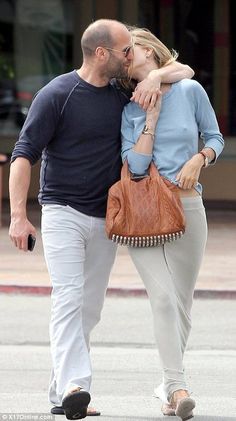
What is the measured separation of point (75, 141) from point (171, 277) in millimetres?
854

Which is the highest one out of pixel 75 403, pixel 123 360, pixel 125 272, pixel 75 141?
pixel 75 141

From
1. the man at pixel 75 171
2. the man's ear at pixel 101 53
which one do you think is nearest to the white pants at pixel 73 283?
the man at pixel 75 171

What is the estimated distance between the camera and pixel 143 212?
19.7 ft

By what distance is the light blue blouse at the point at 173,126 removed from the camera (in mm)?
6023

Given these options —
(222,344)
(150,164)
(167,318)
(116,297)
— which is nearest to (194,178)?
(150,164)

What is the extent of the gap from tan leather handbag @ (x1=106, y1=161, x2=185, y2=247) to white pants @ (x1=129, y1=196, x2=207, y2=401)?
0.10 meters

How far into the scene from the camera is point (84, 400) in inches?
225

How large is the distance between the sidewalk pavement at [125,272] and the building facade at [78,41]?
4439 millimetres

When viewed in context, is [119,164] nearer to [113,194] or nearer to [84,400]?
[113,194]

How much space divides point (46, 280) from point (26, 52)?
Result: 941cm

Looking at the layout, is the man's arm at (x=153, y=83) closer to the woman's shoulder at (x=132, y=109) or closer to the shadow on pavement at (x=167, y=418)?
the woman's shoulder at (x=132, y=109)

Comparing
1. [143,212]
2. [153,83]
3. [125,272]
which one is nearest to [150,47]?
[153,83]

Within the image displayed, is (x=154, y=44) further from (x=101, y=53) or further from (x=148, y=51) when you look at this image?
(x=101, y=53)

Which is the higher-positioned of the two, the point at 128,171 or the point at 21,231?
the point at 128,171
